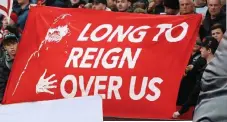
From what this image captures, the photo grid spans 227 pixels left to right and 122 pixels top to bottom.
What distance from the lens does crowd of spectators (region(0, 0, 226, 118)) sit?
6.93 metres

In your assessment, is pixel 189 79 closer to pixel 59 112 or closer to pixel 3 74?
pixel 3 74

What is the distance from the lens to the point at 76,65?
692 cm

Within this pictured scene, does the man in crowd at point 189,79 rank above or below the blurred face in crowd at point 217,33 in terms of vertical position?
below

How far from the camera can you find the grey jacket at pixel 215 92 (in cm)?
159

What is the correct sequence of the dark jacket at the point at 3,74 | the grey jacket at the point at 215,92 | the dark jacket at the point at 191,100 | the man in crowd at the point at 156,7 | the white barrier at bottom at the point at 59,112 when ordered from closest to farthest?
the grey jacket at the point at 215,92 < the white barrier at bottom at the point at 59,112 < the dark jacket at the point at 191,100 < the dark jacket at the point at 3,74 < the man in crowd at the point at 156,7

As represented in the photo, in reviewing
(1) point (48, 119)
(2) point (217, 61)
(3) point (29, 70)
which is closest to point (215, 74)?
(2) point (217, 61)

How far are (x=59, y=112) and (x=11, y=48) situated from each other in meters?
3.93

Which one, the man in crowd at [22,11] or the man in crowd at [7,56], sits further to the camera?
the man in crowd at [22,11]

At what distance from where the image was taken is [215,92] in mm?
1647

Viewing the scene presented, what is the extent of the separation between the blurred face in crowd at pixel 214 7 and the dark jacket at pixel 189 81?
103 cm

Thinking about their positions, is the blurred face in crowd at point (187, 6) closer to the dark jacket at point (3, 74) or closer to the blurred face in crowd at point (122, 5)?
the blurred face in crowd at point (122, 5)

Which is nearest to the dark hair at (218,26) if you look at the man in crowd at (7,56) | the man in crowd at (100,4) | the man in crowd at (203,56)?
the man in crowd at (203,56)

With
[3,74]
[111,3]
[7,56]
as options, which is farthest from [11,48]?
[111,3]

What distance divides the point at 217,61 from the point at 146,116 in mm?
4996
